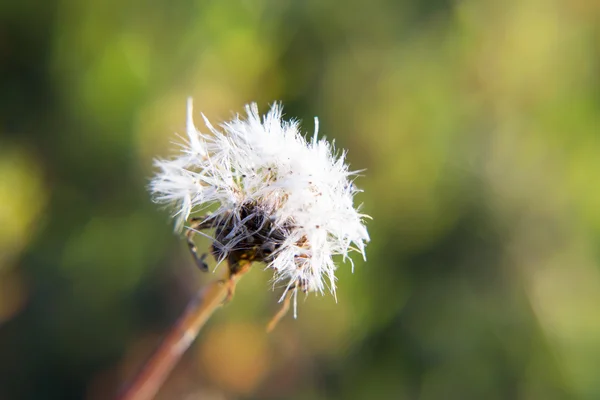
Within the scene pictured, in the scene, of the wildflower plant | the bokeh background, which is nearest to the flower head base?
the wildflower plant

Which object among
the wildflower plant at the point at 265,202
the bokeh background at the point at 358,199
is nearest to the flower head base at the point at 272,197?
the wildflower plant at the point at 265,202

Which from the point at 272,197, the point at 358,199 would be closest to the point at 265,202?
the point at 272,197

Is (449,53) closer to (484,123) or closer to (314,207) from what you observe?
(484,123)

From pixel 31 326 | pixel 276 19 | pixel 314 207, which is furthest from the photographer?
pixel 276 19

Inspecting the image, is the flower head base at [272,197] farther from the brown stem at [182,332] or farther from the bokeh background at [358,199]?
the bokeh background at [358,199]

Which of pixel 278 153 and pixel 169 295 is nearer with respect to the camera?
pixel 278 153

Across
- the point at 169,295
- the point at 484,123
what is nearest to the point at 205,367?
the point at 169,295
